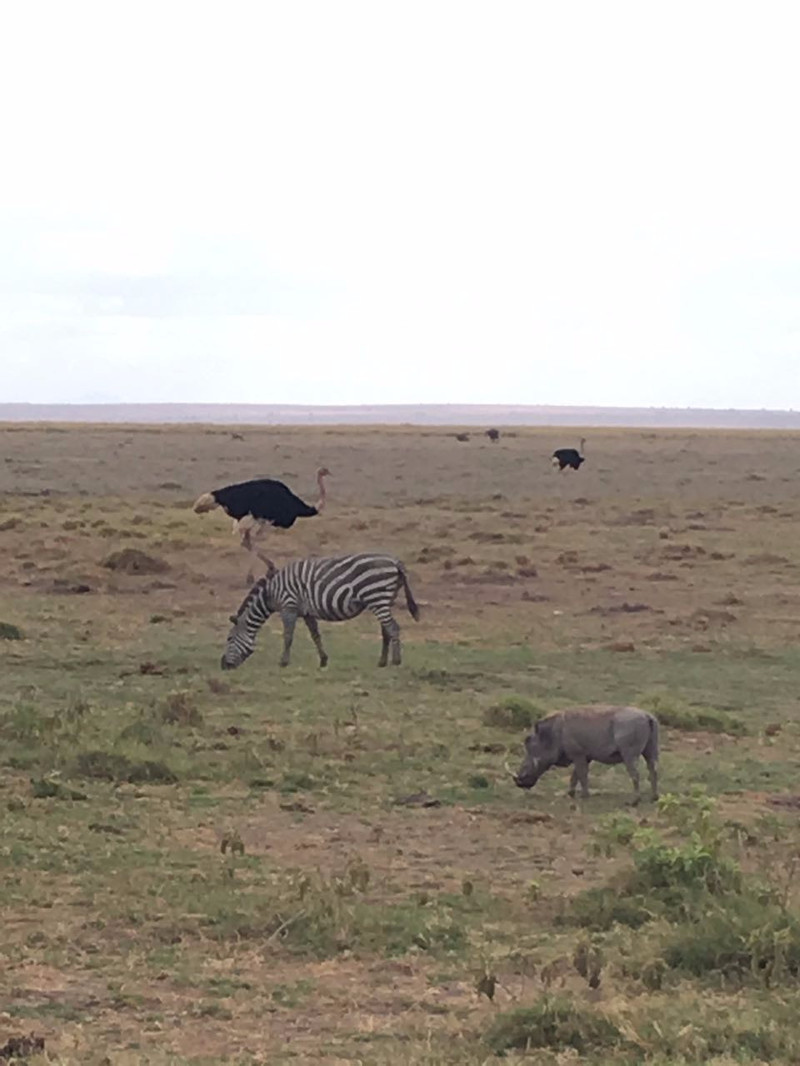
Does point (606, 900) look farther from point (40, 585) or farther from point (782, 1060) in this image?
point (40, 585)

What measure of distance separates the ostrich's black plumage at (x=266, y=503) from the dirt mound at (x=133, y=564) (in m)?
1.26

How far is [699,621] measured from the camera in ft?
57.5

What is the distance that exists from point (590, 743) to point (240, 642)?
17.6 ft

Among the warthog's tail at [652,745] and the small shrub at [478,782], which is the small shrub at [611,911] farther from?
the small shrub at [478,782]

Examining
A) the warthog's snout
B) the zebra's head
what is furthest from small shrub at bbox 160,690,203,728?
the warthog's snout

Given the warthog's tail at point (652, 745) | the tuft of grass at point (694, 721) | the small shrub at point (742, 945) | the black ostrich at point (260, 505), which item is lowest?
the tuft of grass at point (694, 721)

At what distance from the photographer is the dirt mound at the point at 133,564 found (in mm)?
20844

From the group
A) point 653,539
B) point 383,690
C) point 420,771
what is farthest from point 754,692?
point 653,539

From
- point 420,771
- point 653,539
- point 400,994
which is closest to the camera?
point 400,994

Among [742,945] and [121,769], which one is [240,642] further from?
[742,945]

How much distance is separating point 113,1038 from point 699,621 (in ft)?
40.8

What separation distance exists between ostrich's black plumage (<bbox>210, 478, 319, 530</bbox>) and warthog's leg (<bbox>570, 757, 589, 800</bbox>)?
11878mm

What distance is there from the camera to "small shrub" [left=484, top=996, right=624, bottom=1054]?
5.71 metres

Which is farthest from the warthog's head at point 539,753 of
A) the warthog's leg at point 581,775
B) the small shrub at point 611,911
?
the small shrub at point 611,911
